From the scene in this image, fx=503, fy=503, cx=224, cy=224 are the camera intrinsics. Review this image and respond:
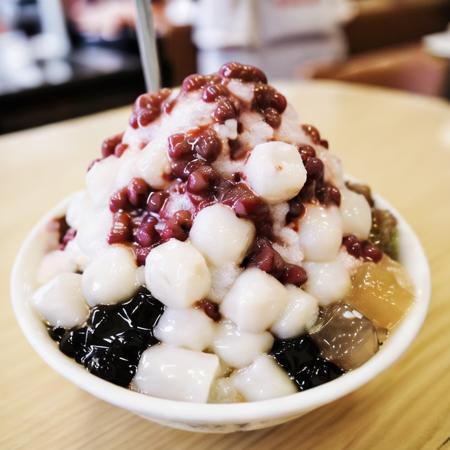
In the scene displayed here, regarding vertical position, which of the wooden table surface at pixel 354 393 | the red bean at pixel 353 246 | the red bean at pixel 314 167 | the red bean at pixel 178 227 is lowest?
the wooden table surface at pixel 354 393

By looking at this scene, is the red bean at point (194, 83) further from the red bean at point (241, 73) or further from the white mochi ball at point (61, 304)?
the white mochi ball at point (61, 304)

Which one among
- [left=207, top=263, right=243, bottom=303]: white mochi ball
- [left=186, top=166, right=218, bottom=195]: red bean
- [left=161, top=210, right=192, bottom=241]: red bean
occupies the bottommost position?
[left=207, top=263, right=243, bottom=303]: white mochi ball

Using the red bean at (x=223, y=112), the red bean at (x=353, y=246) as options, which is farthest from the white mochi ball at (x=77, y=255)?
the red bean at (x=353, y=246)

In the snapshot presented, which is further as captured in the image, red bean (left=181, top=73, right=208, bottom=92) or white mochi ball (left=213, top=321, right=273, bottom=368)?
red bean (left=181, top=73, right=208, bottom=92)

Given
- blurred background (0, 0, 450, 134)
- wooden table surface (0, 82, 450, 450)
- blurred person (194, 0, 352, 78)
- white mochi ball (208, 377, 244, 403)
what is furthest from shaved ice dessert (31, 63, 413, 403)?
blurred person (194, 0, 352, 78)

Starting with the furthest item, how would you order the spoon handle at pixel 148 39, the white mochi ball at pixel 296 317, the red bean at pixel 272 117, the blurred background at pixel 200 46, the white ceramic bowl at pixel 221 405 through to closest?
the blurred background at pixel 200 46 → the spoon handle at pixel 148 39 → the red bean at pixel 272 117 → the white mochi ball at pixel 296 317 → the white ceramic bowl at pixel 221 405

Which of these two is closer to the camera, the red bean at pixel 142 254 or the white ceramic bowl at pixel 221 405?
the white ceramic bowl at pixel 221 405

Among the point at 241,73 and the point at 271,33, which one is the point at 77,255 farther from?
the point at 271,33

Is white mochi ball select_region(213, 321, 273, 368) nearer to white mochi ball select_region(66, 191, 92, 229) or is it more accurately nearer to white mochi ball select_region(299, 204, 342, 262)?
white mochi ball select_region(299, 204, 342, 262)
